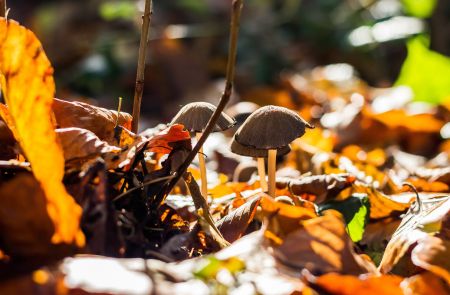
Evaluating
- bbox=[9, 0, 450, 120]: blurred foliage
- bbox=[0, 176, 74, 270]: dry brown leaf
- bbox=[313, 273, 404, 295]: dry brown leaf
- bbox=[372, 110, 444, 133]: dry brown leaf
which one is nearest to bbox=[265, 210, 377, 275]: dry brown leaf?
bbox=[313, 273, 404, 295]: dry brown leaf

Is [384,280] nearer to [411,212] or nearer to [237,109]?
[411,212]

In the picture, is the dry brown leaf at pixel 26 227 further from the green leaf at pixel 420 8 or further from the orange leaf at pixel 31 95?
the green leaf at pixel 420 8

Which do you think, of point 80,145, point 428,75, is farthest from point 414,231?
point 428,75

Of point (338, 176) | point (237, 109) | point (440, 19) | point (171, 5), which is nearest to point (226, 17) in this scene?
point (171, 5)

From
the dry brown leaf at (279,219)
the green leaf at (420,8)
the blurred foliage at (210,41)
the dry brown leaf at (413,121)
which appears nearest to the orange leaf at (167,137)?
the dry brown leaf at (279,219)

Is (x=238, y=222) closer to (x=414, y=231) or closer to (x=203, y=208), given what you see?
(x=203, y=208)

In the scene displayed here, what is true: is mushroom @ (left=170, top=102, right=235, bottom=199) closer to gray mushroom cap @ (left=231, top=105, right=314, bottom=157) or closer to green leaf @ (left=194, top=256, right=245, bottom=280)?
gray mushroom cap @ (left=231, top=105, right=314, bottom=157)

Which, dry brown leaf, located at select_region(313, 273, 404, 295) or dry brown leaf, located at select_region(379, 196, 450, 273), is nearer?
dry brown leaf, located at select_region(313, 273, 404, 295)
